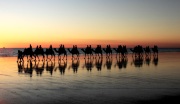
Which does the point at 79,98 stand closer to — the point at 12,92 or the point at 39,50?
the point at 12,92

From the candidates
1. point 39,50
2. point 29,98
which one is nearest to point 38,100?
point 29,98

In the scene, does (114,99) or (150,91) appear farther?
(150,91)

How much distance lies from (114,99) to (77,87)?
11.6 feet

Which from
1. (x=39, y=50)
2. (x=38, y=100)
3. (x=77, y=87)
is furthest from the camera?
(x=39, y=50)

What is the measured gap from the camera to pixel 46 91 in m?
13.2

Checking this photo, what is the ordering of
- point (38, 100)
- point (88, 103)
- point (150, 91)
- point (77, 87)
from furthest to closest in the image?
point (77, 87) < point (150, 91) < point (38, 100) < point (88, 103)

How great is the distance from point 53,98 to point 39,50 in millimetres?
35314

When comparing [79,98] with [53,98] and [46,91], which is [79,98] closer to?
[53,98]

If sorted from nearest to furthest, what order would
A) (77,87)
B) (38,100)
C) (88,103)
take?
(88,103)
(38,100)
(77,87)

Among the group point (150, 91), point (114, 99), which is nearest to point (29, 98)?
point (114, 99)

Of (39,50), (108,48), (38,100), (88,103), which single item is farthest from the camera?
(108,48)

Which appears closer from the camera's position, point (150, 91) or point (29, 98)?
point (29, 98)

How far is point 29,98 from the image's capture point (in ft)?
37.6

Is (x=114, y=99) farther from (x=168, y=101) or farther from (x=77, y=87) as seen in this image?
(x=77, y=87)
